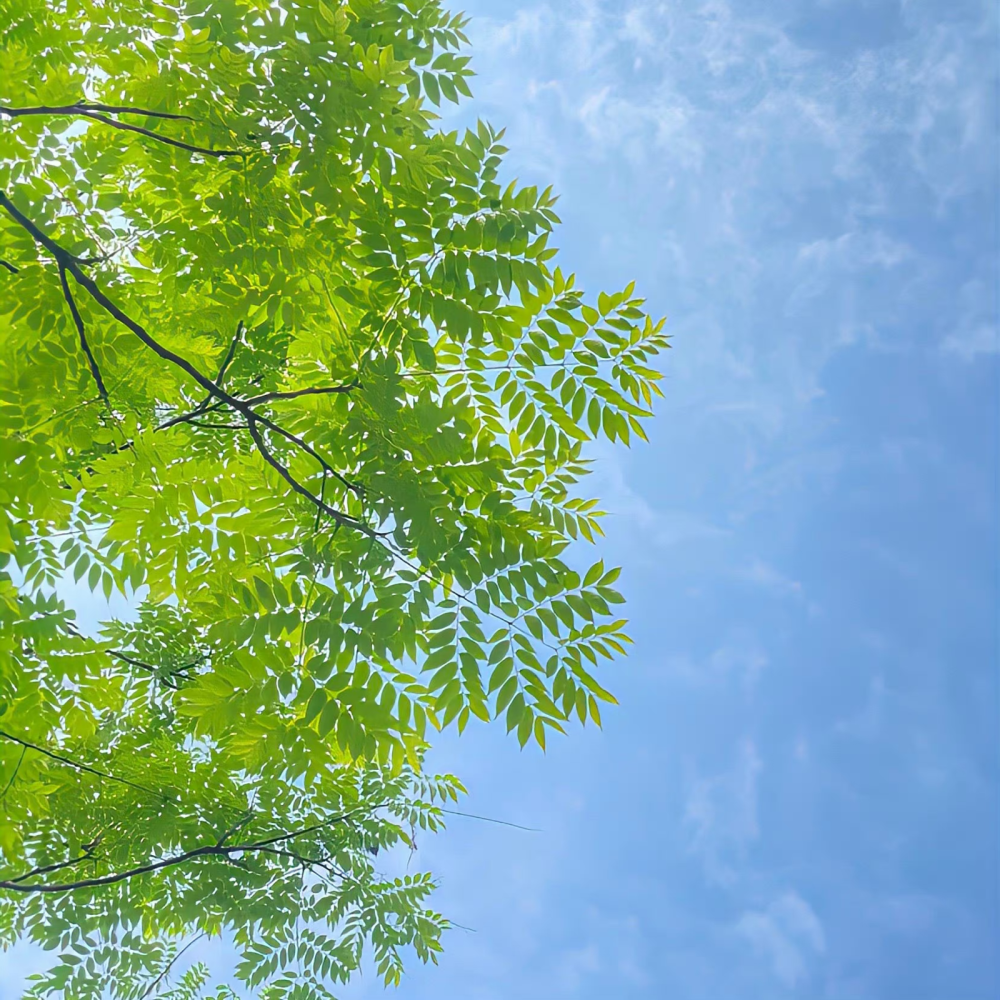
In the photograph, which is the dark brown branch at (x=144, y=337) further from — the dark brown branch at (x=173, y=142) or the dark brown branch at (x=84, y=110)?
the dark brown branch at (x=173, y=142)

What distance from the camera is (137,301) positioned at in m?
4.53

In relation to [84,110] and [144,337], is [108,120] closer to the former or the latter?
[84,110]

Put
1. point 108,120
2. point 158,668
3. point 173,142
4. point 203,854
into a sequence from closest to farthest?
1. point 173,142
2. point 108,120
3. point 203,854
4. point 158,668

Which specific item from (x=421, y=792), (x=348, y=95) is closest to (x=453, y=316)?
(x=348, y=95)

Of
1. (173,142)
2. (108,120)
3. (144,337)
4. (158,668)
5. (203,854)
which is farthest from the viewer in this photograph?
(158,668)

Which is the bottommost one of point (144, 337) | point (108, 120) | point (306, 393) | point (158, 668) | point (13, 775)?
point (13, 775)

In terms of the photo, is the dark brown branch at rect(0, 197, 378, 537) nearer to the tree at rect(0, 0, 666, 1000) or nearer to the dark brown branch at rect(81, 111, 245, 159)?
the tree at rect(0, 0, 666, 1000)

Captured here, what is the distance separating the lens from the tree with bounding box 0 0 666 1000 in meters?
3.07

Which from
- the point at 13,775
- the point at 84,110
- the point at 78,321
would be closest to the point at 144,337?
the point at 78,321

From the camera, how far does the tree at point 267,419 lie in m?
3.07

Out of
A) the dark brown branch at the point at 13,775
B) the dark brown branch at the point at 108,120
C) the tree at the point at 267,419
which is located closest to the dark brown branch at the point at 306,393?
the tree at the point at 267,419

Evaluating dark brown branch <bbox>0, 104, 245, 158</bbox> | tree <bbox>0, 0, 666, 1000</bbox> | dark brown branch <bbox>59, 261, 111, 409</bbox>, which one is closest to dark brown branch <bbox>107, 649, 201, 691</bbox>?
tree <bbox>0, 0, 666, 1000</bbox>

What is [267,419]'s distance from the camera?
363 cm

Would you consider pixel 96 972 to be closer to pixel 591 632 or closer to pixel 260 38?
pixel 591 632
